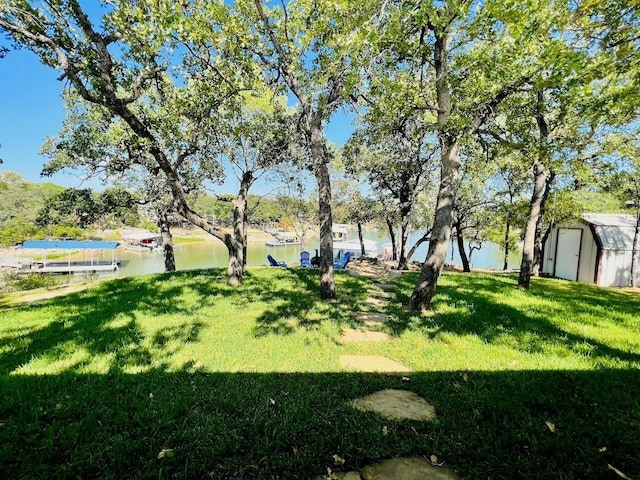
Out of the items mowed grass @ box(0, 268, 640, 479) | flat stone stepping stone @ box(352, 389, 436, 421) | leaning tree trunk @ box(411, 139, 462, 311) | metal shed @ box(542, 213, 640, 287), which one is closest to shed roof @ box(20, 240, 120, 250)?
mowed grass @ box(0, 268, 640, 479)

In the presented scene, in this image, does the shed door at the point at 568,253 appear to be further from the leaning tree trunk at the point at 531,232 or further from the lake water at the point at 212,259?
the leaning tree trunk at the point at 531,232

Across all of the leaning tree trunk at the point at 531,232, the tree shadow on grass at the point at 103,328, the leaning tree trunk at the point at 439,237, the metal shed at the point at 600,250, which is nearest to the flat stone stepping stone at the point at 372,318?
the leaning tree trunk at the point at 439,237

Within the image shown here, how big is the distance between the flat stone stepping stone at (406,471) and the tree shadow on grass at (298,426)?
63mm

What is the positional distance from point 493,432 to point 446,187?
13.9 feet

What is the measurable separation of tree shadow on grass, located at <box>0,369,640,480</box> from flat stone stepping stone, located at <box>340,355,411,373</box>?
230 mm

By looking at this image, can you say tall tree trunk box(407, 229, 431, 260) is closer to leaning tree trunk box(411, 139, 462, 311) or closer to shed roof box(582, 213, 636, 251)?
shed roof box(582, 213, 636, 251)

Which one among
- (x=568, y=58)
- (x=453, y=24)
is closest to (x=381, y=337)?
(x=568, y=58)

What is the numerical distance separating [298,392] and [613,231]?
18.6 metres

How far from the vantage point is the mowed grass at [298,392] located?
83.3 inches

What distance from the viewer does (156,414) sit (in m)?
2.60

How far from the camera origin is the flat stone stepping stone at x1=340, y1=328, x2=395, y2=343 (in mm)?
4395

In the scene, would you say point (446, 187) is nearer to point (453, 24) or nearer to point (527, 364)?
point (453, 24)

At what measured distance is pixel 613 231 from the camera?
14.8 meters

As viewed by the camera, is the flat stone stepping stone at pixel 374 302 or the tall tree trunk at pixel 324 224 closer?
the flat stone stepping stone at pixel 374 302
